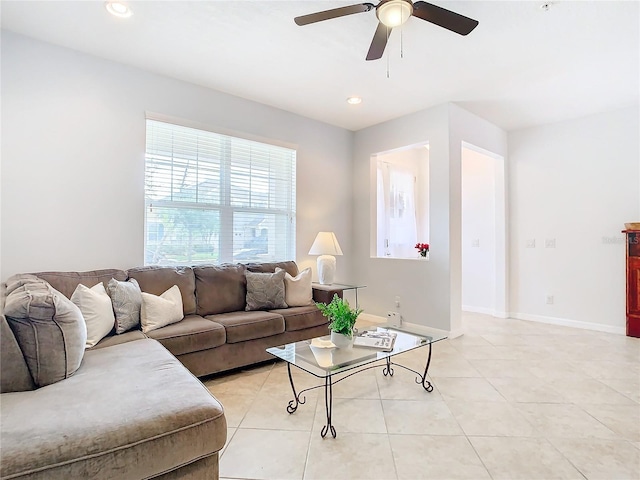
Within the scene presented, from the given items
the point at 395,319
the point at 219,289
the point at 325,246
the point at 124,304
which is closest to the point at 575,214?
the point at 395,319

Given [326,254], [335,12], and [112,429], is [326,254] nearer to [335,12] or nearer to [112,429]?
[335,12]

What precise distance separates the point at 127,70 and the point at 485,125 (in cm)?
419

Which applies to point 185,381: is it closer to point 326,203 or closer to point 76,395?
point 76,395

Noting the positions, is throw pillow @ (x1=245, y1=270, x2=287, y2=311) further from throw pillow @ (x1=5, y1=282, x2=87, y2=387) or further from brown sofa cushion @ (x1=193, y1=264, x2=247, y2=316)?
throw pillow @ (x1=5, y1=282, x2=87, y2=387)

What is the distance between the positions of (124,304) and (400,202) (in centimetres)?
421

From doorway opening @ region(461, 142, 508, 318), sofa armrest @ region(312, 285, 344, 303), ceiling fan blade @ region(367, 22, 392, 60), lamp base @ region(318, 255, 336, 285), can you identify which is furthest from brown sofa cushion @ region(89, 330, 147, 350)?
doorway opening @ region(461, 142, 508, 318)

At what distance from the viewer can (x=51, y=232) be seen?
8.56ft

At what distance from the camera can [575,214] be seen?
169 inches

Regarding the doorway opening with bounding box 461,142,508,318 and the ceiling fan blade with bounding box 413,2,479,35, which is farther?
the doorway opening with bounding box 461,142,508,318

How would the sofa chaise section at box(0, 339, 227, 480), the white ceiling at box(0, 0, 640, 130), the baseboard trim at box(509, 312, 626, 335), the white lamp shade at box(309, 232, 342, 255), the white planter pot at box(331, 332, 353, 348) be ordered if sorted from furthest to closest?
1. the baseboard trim at box(509, 312, 626, 335)
2. the white lamp shade at box(309, 232, 342, 255)
3. the white ceiling at box(0, 0, 640, 130)
4. the white planter pot at box(331, 332, 353, 348)
5. the sofa chaise section at box(0, 339, 227, 480)

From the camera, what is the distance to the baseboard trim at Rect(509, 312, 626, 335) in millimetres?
4008

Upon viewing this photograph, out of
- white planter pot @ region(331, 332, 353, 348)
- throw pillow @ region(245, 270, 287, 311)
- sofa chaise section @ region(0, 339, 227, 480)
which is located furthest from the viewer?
throw pillow @ region(245, 270, 287, 311)

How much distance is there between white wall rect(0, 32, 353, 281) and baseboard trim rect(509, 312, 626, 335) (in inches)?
187

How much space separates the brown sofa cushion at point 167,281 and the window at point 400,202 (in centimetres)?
258
